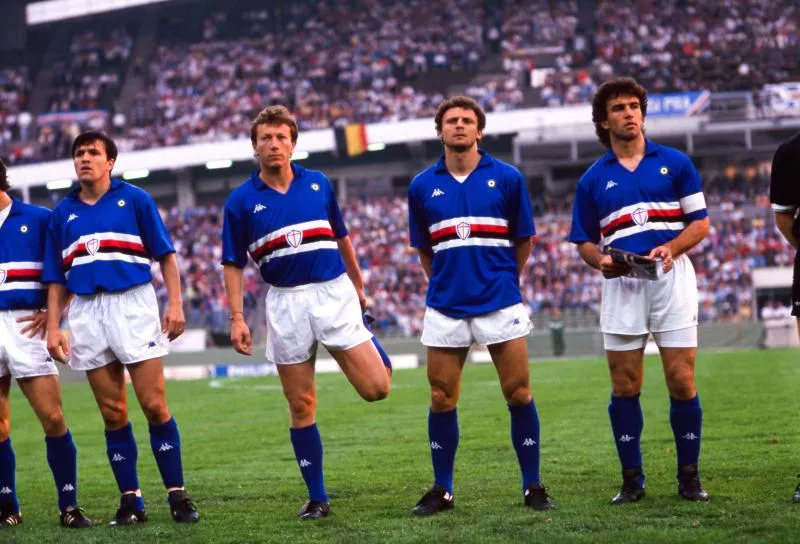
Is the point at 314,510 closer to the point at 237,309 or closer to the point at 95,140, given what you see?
the point at 237,309

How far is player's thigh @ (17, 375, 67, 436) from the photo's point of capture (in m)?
7.89

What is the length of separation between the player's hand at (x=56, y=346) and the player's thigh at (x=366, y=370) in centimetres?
166

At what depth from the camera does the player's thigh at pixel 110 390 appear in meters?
7.66

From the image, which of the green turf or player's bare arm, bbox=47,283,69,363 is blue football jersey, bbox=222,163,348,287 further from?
the green turf

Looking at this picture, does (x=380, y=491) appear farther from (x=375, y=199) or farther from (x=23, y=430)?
(x=375, y=199)

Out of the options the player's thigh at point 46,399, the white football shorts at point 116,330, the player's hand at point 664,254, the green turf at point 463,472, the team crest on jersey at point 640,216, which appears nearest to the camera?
the green turf at point 463,472

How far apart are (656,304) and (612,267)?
0.38 meters

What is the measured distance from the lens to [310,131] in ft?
148

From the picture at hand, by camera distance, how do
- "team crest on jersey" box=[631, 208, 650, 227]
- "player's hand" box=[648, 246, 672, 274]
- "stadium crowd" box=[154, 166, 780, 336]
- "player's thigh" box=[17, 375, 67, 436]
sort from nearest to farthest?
"player's hand" box=[648, 246, 672, 274] → "team crest on jersey" box=[631, 208, 650, 227] → "player's thigh" box=[17, 375, 67, 436] → "stadium crowd" box=[154, 166, 780, 336]

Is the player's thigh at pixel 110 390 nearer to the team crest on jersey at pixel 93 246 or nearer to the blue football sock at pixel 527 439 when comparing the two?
the team crest on jersey at pixel 93 246

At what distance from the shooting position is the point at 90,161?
772 centimetres

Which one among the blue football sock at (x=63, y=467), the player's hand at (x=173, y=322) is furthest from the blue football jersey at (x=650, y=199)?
the blue football sock at (x=63, y=467)

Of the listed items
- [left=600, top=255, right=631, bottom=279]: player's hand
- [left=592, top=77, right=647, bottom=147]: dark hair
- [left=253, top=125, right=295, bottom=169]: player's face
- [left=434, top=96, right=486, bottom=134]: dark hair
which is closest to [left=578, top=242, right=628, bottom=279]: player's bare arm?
[left=600, top=255, right=631, bottom=279]: player's hand

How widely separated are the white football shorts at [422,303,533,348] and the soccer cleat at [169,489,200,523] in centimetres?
178
